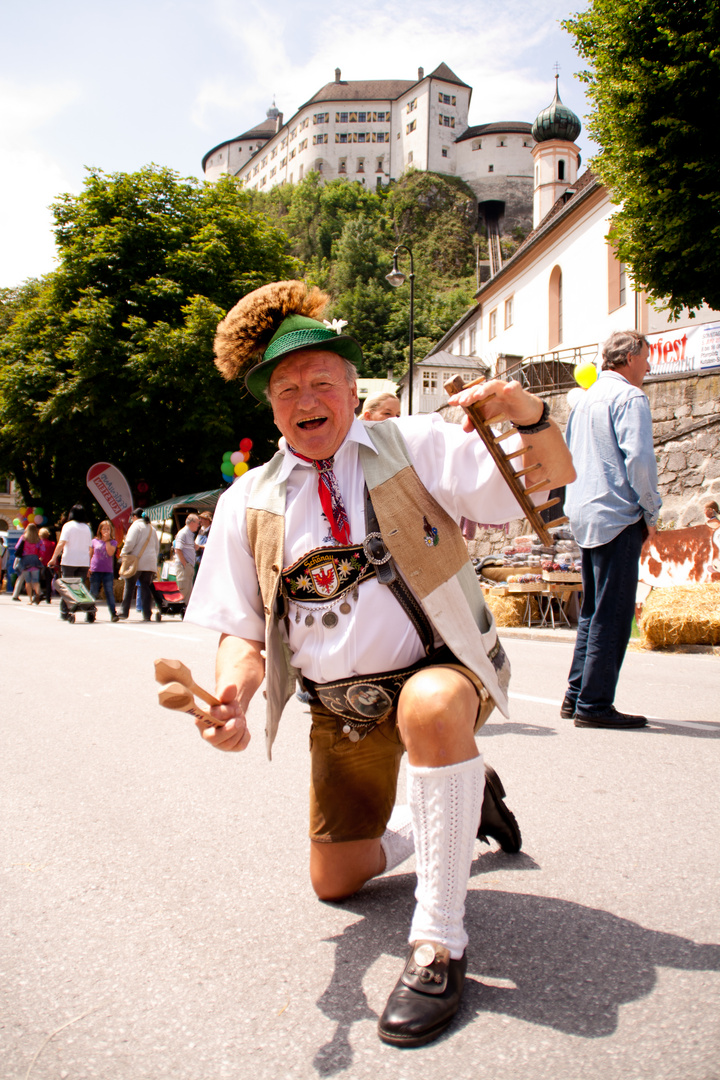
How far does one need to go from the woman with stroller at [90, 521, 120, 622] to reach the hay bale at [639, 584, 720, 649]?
9.22m

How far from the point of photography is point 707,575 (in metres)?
11.0

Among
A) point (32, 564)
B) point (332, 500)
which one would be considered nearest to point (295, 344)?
point (332, 500)

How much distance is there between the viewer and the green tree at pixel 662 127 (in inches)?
614

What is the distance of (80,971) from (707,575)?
32.7ft

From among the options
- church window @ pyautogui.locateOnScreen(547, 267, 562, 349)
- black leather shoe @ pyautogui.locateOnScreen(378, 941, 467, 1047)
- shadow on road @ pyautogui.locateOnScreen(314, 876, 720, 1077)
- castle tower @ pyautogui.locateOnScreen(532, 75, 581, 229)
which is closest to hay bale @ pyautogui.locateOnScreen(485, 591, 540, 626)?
shadow on road @ pyautogui.locateOnScreen(314, 876, 720, 1077)

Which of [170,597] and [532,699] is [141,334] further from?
[532,699]

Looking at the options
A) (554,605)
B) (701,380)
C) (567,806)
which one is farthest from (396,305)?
(567,806)

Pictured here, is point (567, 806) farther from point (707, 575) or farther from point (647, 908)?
point (707, 575)

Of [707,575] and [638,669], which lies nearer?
[638,669]

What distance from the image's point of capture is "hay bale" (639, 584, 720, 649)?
9.30 m

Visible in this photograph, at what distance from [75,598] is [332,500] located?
1293 centimetres

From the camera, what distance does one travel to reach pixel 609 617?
5188mm

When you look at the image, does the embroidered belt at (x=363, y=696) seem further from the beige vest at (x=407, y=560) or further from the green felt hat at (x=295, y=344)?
the green felt hat at (x=295, y=344)

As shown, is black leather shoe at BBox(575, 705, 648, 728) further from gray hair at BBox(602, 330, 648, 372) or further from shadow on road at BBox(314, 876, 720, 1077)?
shadow on road at BBox(314, 876, 720, 1077)
